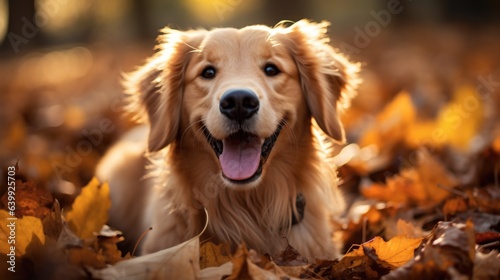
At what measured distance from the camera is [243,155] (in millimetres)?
3236

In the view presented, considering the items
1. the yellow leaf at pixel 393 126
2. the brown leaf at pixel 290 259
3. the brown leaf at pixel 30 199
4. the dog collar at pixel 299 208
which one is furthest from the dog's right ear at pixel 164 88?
the yellow leaf at pixel 393 126

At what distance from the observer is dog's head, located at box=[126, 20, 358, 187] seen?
3125mm

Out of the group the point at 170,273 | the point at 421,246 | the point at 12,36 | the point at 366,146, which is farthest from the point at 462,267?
the point at 12,36

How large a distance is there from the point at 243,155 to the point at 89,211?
91 centimetres

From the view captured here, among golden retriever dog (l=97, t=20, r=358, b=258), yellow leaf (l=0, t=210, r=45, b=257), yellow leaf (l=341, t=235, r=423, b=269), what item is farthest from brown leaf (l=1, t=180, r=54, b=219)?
yellow leaf (l=341, t=235, r=423, b=269)

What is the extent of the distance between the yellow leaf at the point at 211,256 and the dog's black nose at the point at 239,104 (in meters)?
0.77

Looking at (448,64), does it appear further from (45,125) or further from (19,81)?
(19,81)

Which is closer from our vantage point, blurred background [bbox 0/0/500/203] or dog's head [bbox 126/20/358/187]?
dog's head [bbox 126/20/358/187]

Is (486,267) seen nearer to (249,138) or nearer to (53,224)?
(249,138)

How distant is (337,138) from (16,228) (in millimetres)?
1991

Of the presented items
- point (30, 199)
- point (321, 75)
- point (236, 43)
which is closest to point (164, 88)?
point (236, 43)

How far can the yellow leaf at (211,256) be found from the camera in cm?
255

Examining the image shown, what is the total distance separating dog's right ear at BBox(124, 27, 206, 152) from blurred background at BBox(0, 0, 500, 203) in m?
1.05

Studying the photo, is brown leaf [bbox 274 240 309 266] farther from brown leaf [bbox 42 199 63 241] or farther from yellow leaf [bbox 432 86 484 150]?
yellow leaf [bbox 432 86 484 150]
